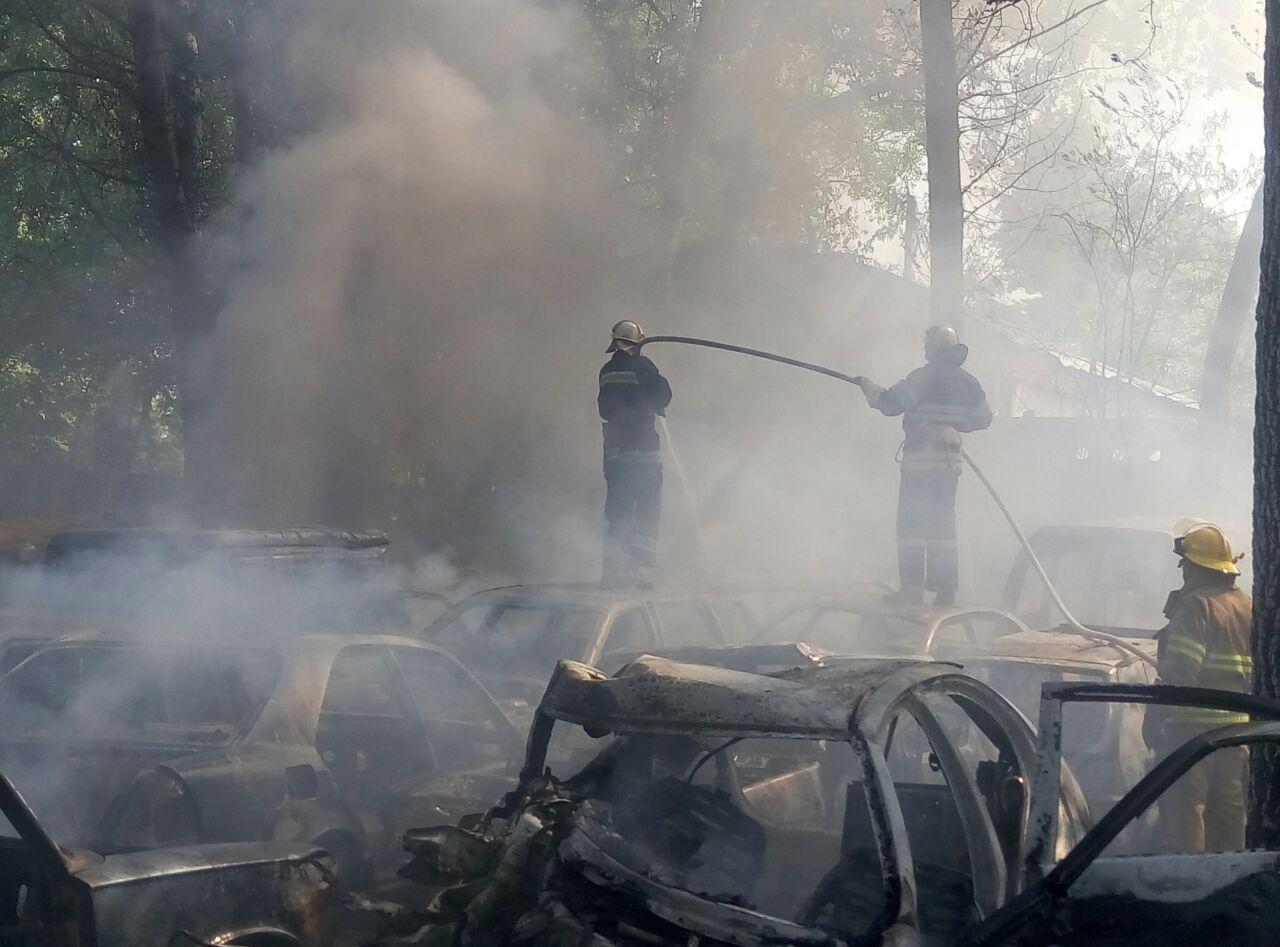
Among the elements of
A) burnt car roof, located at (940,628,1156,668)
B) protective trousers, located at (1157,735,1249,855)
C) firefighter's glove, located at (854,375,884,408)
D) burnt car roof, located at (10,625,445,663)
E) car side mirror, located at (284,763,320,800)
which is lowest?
protective trousers, located at (1157,735,1249,855)

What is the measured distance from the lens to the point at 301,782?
15.7 ft

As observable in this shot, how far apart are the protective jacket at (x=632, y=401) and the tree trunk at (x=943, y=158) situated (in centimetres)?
342

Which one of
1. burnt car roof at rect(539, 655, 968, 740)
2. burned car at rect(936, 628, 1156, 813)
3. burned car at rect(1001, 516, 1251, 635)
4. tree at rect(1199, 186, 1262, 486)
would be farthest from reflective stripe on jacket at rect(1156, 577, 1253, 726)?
tree at rect(1199, 186, 1262, 486)

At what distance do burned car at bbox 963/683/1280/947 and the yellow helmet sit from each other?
2293 mm

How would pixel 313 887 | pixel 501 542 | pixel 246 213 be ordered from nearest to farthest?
1. pixel 313 887
2. pixel 246 213
3. pixel 501 542

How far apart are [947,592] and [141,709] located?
215 inches

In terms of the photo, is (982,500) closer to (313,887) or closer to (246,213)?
(246,213)

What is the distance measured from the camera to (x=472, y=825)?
4250 millimetres

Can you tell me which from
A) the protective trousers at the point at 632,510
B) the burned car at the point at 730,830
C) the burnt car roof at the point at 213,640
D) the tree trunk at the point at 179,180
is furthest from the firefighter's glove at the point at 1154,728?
the tree trunk at the point at 179,180

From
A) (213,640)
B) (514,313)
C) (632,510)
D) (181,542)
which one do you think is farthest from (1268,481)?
(514,313)

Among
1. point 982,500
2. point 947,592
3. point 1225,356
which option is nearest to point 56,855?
point 947,592

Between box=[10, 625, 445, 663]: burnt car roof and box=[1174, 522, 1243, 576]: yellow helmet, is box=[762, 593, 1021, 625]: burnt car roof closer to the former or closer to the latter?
box=[1174, 522, 1243, 576]: yellow helmet

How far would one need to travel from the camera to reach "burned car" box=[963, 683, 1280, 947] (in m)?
3.11

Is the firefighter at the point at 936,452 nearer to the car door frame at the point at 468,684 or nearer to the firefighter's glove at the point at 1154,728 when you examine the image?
the firefighter's glove at the point at 1154,728
